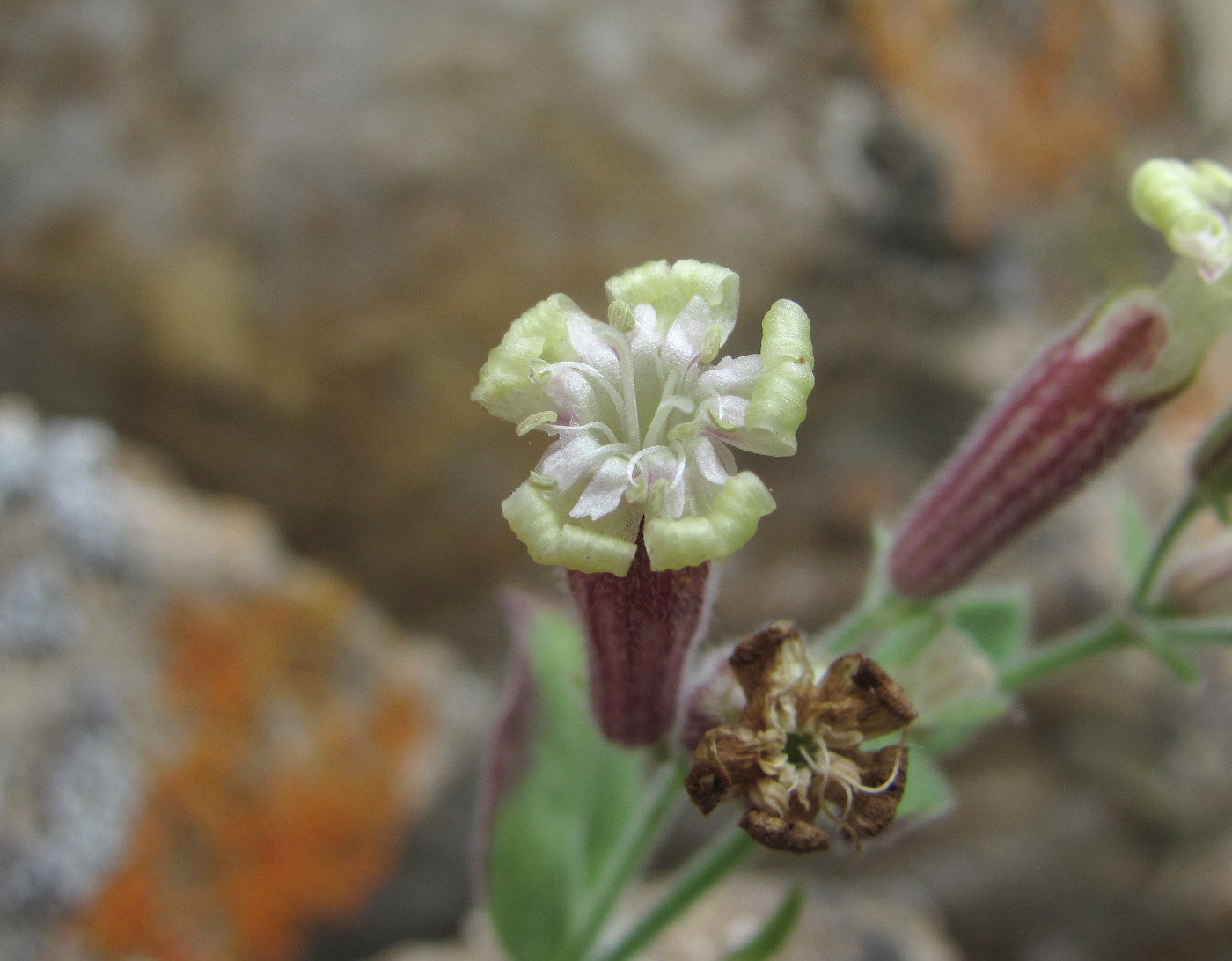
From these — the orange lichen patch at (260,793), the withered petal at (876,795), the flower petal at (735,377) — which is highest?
the flower petal at (735,377)

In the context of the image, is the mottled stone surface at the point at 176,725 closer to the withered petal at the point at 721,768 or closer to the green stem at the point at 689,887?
the green stem at the point at 689,887

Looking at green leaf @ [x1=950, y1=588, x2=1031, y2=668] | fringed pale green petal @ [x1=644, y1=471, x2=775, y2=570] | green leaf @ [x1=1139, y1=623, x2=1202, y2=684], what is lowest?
green leaf @ [x1=950, y1=588, x2=1031, y2=668]

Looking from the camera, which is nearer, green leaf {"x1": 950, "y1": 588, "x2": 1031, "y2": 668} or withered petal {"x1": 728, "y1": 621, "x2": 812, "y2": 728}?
withered petal {"x1": 728, "y1": 621, "x2": 812, "y2": 728}

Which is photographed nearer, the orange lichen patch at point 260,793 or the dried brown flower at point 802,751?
the dried brown flower at point 802,751

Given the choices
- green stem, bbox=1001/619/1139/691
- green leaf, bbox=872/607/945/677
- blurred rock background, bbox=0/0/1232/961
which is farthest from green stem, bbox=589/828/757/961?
blurred rock background, bbox=0/0/1232/961

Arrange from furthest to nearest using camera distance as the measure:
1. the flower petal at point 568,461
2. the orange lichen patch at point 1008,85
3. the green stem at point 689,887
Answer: the orange lichen patch at point 1008,85, the green stem at point 689,887, the flower petal at point 568,461

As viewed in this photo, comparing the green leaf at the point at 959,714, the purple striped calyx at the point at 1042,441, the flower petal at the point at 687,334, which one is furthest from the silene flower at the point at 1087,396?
the flower petal at the point at 687,334

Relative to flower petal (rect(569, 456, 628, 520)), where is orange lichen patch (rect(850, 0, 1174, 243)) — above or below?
above

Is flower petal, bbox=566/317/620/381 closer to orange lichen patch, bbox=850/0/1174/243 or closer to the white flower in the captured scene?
the white flower
